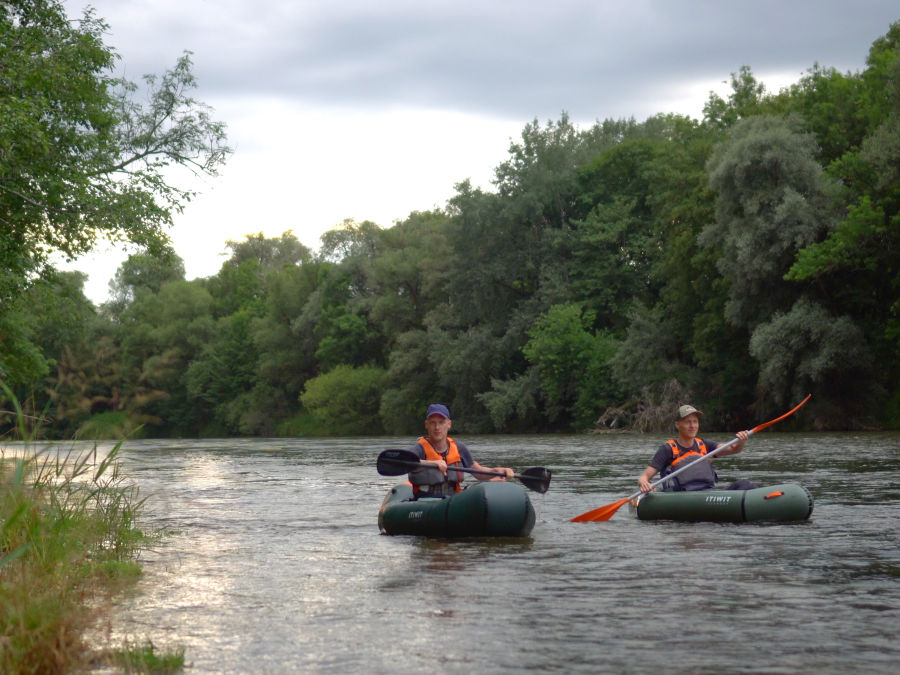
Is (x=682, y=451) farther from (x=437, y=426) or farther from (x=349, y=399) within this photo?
(x=349, y=399)

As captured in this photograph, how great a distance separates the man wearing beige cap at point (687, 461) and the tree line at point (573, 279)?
502 cm

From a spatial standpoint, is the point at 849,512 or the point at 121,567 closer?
the point at 121,567

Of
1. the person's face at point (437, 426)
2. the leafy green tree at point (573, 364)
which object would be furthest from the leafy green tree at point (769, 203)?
the person's face at point (437, 426)

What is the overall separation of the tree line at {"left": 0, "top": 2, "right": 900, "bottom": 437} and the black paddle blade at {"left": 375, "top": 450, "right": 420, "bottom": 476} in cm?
250

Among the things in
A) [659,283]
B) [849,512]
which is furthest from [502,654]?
[659,283]

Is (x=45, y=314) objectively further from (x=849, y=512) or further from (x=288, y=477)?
(x=849, y=512)

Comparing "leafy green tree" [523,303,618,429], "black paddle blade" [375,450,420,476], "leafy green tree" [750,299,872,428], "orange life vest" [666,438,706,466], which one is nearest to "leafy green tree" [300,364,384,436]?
"leafy green tree" [523,303,618,429]

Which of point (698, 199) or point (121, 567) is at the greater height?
point (698, 199)

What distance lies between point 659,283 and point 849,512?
104ft

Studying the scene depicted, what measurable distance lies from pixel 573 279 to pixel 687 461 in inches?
1278

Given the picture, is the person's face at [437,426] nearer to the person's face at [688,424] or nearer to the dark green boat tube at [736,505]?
the dark green boat tube at [736,505]

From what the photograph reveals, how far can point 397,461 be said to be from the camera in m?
9.41

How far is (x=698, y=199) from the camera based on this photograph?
1384 inches

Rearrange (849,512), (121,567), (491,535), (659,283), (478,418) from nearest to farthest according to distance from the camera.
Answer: (121,567)
(491,535)
(849,512)
(659,283)
(478,418)
